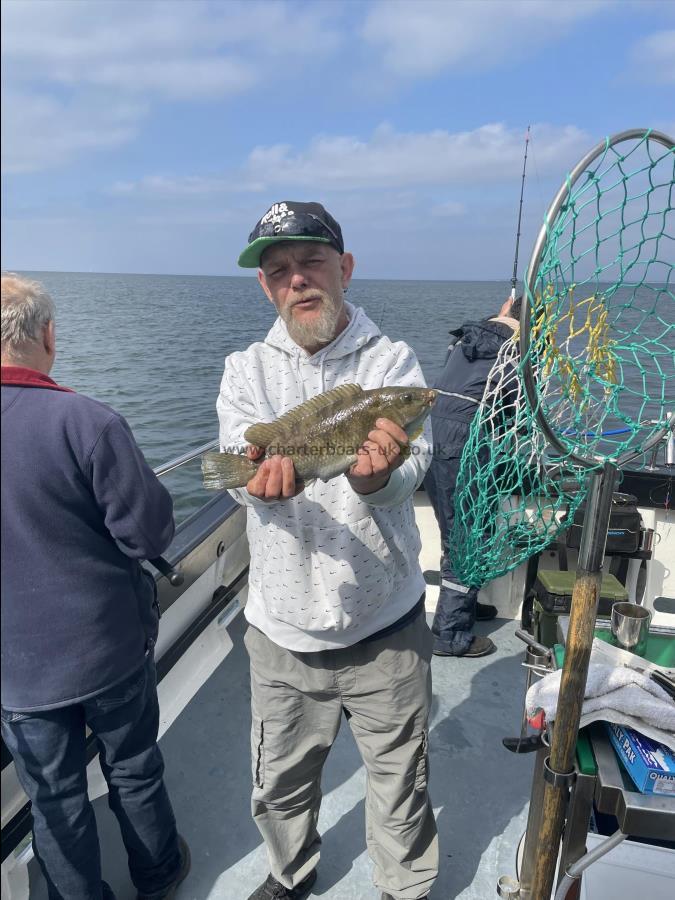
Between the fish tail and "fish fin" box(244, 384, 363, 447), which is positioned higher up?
"fish fin" box(244, 384, 363, 447)

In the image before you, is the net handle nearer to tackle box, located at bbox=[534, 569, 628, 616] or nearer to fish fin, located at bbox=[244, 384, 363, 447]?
fish fin, located at bbox=[244, 384, 363, 447]

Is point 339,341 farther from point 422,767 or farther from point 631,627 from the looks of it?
point 422,767

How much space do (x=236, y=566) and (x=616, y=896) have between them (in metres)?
3.30

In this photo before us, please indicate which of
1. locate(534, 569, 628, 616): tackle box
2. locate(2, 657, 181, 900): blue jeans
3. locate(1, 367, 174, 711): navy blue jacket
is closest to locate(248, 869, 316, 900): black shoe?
locate(2, 657, 181, 900): blue jeans

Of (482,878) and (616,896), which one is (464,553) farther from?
(616,896)

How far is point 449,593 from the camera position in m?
4.59

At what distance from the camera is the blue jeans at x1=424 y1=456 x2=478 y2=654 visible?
4.55 metres

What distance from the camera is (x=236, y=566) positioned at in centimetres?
486

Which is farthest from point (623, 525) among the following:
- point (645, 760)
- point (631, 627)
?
point (645, 760)

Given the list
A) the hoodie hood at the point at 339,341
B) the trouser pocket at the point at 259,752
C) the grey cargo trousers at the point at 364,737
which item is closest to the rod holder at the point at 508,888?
the grey cargo trousers at the point at 364,737

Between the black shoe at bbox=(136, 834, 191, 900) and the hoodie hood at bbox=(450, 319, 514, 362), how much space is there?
3.60 meters

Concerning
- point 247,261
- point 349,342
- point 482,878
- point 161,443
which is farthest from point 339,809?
point 161,443

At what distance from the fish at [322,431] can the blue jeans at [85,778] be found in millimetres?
899

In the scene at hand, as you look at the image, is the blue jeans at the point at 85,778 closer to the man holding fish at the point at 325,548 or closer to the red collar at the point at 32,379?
the man holding fish at the point at 325,548
